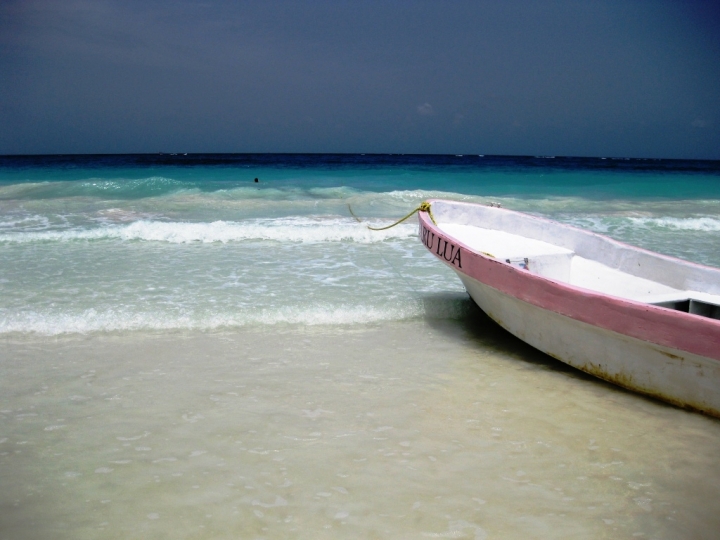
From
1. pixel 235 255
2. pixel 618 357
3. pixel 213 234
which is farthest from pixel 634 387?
pixel 213 234

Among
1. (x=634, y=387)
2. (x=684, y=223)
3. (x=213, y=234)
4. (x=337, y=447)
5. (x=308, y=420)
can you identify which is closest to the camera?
(x=337, y=447)

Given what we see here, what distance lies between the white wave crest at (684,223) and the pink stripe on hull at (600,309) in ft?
34.0

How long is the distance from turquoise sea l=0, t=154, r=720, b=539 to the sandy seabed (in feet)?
0.05

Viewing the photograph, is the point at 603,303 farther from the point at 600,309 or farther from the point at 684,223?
the point at 684,223

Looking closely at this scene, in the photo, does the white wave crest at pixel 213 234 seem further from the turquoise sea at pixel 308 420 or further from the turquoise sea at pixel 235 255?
the turquoise sea at pixel 308 420

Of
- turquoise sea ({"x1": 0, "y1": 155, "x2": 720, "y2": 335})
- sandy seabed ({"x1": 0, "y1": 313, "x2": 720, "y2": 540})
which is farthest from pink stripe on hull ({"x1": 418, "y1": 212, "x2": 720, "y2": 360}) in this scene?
turquoise sea ({"x1": 0, "y1": 155, "x2": 720, "y2": 335})

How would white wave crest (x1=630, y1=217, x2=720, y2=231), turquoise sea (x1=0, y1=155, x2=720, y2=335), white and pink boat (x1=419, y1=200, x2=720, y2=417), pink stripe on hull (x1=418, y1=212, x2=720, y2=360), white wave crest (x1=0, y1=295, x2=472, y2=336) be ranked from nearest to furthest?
1. pink stripe on hull (x1=418, y1=212, x2=720, y2=360)
2. white and pink boat (x1=419, y1=200, x2=720, y2=417)
3. white wave crest (x1=0, y1=295, x2=472, y2=336)
4. turquoise sea (x1=0, y1=155, x2=720, y2=335)
5. white wave crest (x1=630, y1=217, x2=720, y2=231)

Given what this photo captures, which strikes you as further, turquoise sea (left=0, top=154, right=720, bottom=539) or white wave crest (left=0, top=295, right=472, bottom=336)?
white wave crest (left=0, top=295, right=472, bottom=336)

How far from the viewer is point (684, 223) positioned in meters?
13.8

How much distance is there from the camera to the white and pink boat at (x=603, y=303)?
3.70 meters

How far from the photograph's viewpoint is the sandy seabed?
2.77 meters

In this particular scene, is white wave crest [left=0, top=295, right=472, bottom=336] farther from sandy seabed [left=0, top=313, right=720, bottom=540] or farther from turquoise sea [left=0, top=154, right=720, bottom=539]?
sandy seabed [left=0, top=313, right=720, bottom=540]

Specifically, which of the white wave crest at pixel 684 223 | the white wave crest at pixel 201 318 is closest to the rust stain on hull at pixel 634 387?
the white wave crest at pixel 201 318

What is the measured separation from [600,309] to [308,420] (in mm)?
2121
